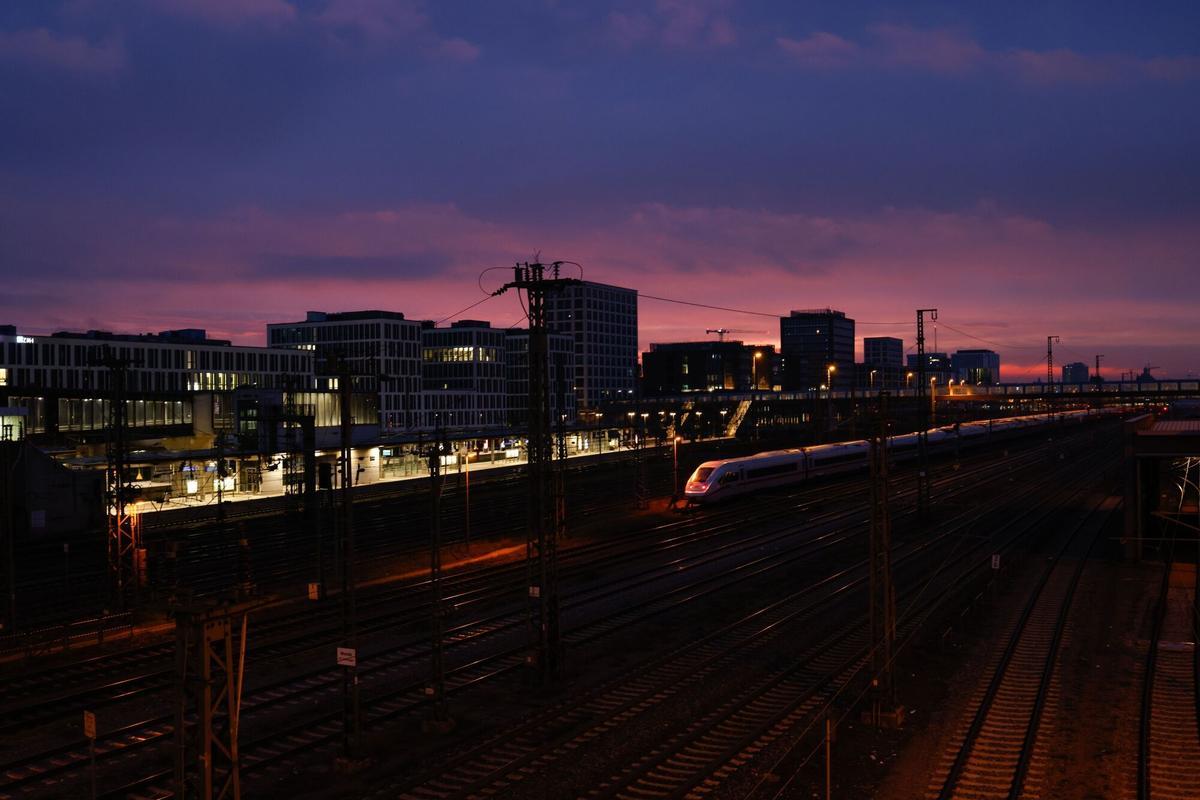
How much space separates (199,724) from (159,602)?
2139 cm

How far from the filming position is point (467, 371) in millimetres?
120500

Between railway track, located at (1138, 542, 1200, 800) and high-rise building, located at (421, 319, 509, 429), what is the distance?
92539 mm

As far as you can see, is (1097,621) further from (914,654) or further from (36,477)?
(36,477)

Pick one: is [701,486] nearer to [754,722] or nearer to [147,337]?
[754,722]

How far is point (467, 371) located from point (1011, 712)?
345 feet

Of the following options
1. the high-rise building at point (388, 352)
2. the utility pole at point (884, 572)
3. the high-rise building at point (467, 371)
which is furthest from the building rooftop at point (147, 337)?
the utility pole at point (884, 572)

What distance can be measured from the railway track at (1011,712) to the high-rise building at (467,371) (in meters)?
89.5

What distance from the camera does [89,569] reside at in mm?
36719

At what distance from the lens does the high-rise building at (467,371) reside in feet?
377

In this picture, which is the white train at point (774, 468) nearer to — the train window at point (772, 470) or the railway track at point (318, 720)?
the train window at point (772, 470)

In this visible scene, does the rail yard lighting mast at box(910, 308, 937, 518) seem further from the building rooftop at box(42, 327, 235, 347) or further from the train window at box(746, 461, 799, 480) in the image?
the building rooftop at box(42, 327, 235, 347)

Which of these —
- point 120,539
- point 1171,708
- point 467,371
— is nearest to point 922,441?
point 1171,708

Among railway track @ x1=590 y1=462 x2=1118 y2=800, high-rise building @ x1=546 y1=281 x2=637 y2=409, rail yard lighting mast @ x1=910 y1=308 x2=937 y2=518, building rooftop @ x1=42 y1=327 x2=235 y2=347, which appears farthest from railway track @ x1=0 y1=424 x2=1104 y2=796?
high-rise building @ x1=546 y1=281 x2=637 y2=409

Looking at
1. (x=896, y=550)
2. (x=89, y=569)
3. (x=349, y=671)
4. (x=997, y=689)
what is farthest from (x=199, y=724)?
(x=896, y=550)
